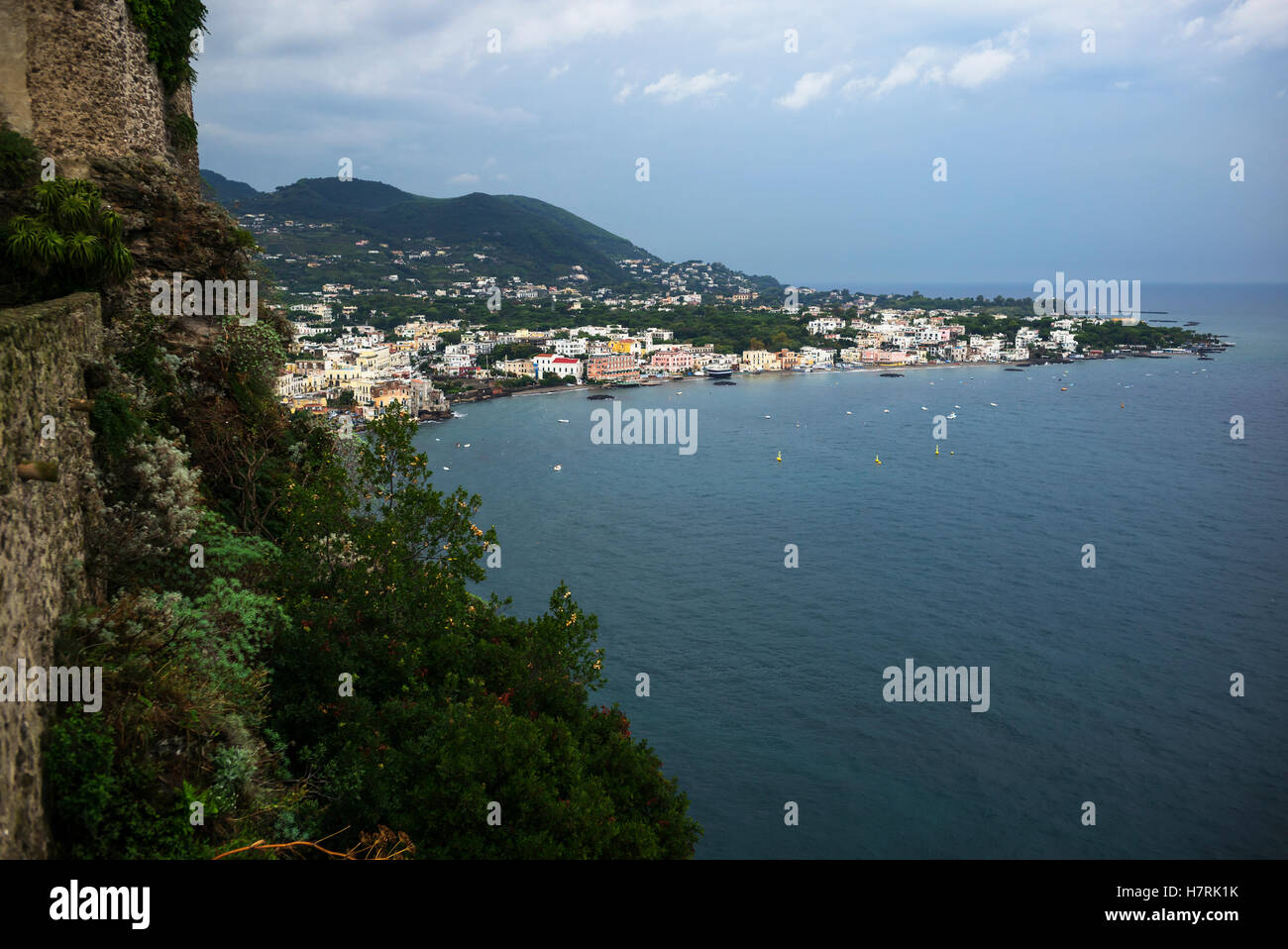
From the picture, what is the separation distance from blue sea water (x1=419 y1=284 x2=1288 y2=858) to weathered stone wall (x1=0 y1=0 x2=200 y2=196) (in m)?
12.1

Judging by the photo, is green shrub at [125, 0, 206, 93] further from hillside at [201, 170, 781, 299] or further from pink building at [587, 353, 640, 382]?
hillside at [201, 170, 781, 299]

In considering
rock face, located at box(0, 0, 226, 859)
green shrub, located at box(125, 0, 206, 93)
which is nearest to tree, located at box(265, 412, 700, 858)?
rock face, located at box(0, 0, 226, 859)

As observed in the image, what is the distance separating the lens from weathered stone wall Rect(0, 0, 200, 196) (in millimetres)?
6688

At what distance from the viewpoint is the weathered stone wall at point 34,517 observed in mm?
3352

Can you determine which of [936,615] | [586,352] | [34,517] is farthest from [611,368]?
[34,517]

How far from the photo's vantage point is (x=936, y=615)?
882 inches

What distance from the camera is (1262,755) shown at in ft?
53.4

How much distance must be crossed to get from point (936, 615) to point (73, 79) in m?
20.7

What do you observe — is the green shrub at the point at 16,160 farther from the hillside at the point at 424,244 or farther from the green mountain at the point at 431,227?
the green mountain at the point at 431,227

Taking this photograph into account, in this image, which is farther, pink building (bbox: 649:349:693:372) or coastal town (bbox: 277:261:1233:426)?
pink building (bbox: 649:349:693:372)

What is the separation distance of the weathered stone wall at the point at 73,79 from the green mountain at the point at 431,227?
12316 centimetres
